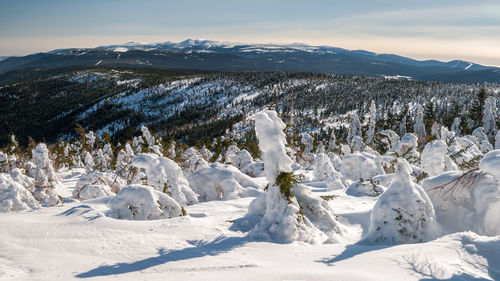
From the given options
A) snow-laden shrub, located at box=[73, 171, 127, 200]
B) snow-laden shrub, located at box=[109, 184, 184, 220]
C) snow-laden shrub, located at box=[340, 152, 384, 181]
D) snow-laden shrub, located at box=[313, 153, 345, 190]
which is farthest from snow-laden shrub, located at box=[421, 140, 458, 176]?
snow-laden shrub, located at box=[73, 171, 127, 200]

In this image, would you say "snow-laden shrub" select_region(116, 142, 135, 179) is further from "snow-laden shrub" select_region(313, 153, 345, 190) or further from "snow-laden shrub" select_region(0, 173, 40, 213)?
"snow-laden shrub" select_region(313, 153, 345, 190)

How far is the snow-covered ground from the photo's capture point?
419cm

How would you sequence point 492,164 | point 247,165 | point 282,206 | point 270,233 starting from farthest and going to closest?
1. point 247,165
2. point 282,206
3. point 270,233
4. point 492,164

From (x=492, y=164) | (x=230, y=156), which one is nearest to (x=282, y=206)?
(x=492, y=164)

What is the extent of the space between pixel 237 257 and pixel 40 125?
224 metres

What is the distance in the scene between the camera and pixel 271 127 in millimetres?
6527

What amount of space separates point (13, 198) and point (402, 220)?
9.90 meters

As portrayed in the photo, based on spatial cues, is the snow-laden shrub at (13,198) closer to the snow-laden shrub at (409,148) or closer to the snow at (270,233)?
the snow at (270,233)

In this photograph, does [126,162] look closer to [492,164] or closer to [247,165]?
[247,165]

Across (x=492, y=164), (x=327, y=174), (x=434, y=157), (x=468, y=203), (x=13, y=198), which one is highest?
(x=492, y=164)

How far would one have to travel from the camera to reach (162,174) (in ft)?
30.2

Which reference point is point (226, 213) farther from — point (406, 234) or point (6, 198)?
point (6, 198)

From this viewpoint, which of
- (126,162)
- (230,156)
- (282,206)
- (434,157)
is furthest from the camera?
(230,156)

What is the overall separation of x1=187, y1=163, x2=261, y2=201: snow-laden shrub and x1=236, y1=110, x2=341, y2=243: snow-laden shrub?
3.70 metres
